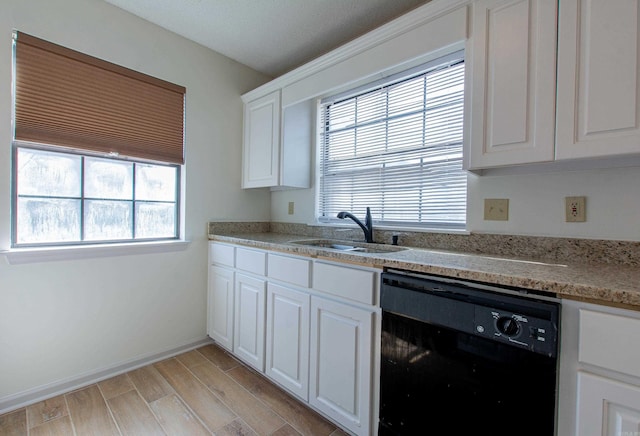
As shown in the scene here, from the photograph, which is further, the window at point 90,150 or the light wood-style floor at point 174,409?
the window at point 90,150

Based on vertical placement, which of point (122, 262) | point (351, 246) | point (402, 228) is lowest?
point (122, 262)

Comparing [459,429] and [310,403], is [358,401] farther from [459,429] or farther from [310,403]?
[459,429]

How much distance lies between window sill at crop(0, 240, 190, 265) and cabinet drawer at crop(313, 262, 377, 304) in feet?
4.43

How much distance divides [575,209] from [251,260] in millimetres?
1836

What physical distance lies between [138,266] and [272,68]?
211 cm

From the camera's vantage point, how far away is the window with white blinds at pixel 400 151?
1771 millimetres

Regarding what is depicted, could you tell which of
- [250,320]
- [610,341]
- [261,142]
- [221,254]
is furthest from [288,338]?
[261,142]

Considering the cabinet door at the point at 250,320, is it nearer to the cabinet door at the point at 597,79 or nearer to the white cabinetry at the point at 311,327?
the white cabinetry at the point at 311,327

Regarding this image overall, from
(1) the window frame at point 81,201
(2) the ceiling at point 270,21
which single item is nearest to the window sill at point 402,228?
(1) the window frame at point 81,201

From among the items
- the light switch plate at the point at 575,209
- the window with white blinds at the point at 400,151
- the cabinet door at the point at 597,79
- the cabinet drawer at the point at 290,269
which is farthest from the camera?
the window with white blinds at the point at 400,151

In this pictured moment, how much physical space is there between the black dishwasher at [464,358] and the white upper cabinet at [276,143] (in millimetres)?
1438

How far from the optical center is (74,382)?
187 cm

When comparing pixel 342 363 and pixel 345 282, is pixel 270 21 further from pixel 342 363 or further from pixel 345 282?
pixel 342 363

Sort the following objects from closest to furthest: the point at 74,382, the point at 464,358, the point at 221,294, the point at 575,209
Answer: the point at 464,358 → the point at 575,209 → the point at 74,382 → the point at 221,294
